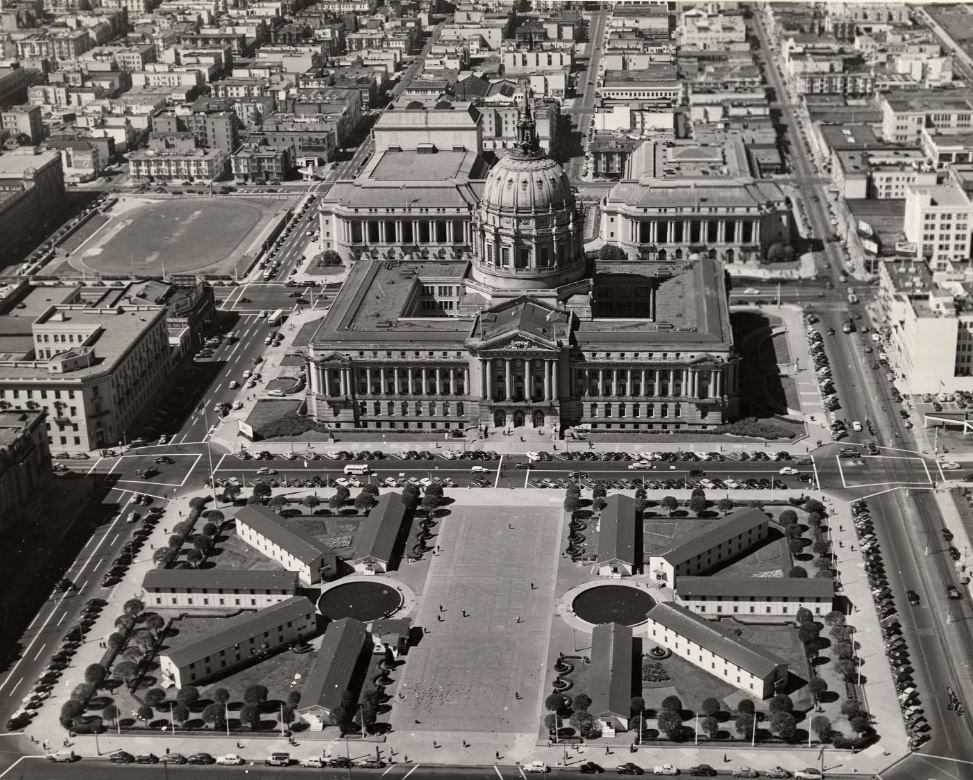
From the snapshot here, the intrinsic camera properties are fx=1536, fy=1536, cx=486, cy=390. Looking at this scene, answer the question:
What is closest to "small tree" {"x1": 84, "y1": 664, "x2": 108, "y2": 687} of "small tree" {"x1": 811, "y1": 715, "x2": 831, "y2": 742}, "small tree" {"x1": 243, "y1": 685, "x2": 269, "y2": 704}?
"small tree" {"x1": 243, "y1": 685, "x2": 269, "y2": 704}

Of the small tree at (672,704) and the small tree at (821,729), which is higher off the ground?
the small tree at (672,704)

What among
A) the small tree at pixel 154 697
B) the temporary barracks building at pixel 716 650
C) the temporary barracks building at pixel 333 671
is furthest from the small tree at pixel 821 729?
the small tree at pixel 154 697

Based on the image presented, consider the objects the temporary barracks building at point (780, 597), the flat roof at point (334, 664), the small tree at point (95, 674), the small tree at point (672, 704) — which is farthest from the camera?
the temporary barracks building at point (780, 597)

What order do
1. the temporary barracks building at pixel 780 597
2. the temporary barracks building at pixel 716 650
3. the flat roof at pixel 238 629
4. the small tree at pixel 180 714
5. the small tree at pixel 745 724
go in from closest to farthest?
the small tree at pixel 745 724
the small tree at pixel 180 714
the temporary barracks building at pixel 716 650
the flat roof at pixel 238 629
the temporary barracks building at pixel 780 597

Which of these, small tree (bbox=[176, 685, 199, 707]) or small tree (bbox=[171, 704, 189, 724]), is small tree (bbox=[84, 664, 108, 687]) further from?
small tree (bbox=[171, 704, 189, 724])

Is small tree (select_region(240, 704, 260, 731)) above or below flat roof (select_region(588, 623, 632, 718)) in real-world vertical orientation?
below

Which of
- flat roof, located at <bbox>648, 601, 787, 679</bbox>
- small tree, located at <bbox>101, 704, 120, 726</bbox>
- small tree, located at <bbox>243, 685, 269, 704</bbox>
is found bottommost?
small tree, located at <bbox>101, 704, 120, 726</bbox>

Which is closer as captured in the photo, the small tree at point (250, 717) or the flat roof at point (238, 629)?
the small tree at point (250, 717)

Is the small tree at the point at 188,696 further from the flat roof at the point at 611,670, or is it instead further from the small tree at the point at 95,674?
the flat roof at the point at 611,670
